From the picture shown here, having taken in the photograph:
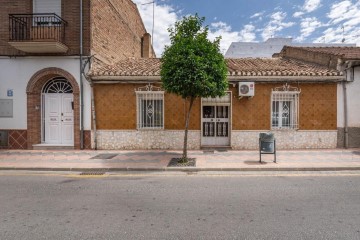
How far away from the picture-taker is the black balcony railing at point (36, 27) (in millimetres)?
10570

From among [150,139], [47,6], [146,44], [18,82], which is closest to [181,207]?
[150,139]

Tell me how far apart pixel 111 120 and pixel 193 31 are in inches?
225

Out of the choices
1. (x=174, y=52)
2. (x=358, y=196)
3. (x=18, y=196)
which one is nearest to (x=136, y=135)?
(x=174, y=52)

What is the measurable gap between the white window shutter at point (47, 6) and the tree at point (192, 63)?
6442mm

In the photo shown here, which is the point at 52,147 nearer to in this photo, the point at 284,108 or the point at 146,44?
the point at 284,108

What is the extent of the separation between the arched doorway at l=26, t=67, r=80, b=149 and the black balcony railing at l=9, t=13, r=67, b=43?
1.53 meters

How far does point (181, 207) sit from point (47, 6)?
37.4 feet

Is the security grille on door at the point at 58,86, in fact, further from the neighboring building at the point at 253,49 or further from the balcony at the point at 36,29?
the neighboring building at the point at 253,49

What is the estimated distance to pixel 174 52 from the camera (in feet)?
25.7

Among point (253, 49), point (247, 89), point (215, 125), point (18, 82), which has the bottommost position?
point (215, 125)

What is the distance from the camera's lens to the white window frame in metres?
11.2

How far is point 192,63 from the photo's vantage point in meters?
7.51

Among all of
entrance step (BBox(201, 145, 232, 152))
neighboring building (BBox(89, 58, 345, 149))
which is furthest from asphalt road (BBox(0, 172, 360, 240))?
neighboring building (BBox(89, 58, 345, 149))

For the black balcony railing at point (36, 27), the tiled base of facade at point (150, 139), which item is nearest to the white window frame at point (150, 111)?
the tiled base of facade at point (150, 139)
